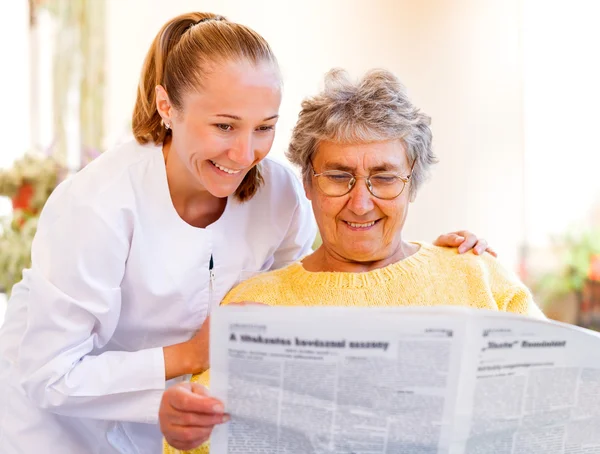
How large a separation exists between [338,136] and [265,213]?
32cm

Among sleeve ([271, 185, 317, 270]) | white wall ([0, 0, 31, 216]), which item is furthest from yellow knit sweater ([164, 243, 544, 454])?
white wall ([0, 0, 31, 216])

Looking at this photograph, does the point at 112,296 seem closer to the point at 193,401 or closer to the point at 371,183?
the point at 193,401

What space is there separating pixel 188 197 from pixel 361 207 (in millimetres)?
386

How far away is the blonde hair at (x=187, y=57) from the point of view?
1524 mm

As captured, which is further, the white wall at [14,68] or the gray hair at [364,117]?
the white wall at [14,68]

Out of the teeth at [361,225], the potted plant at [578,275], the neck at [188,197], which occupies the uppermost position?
the neck at [188,197]

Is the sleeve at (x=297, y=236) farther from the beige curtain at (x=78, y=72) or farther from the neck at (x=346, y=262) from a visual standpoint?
the beige curtain at (x=78, y=72)

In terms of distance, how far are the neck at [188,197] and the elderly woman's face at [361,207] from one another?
22 cm

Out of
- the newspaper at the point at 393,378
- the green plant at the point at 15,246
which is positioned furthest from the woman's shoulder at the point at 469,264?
the green plant at the point at 15,246

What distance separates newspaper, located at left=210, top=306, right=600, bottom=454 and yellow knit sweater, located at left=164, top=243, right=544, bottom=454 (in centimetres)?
38

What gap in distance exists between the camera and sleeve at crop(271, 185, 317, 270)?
6.25ft

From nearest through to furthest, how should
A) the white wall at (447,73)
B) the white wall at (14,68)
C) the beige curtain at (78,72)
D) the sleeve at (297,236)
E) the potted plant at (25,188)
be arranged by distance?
the sleeve at (297,236) → the potted plant at (25,188) → the white wall at (447,73) → the beige curtain at (78,72) → the white wall at (14,68)

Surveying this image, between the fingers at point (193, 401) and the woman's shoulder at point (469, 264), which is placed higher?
the woman's shoulder at point (469, 264)

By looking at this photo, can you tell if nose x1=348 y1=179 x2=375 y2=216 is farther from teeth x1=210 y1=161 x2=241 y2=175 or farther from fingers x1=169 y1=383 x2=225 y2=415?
fingers x1=169 y1=383 x2=225 y2=415
